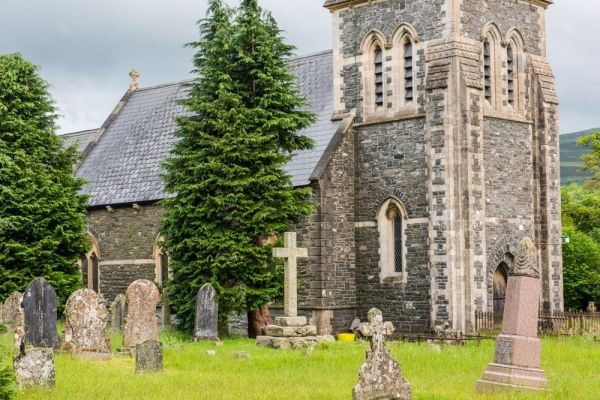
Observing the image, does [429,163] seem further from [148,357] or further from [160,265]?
[148,357]

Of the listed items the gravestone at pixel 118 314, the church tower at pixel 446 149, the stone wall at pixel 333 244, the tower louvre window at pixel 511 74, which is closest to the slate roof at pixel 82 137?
the gravestone at pixel 118 314

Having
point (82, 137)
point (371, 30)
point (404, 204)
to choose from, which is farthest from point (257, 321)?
point (82, 137)

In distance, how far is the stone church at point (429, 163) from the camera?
95.6ft

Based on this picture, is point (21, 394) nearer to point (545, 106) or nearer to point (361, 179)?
point (361, 179)

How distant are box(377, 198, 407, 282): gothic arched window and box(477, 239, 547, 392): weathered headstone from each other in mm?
14039

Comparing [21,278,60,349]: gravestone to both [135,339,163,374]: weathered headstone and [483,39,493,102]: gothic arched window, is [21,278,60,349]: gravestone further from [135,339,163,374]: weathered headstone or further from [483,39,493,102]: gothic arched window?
[483,39,493,102]: gothic arched window

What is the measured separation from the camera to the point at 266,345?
24375 mm

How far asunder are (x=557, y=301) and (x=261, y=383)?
17.4 metres

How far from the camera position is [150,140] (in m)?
39.2

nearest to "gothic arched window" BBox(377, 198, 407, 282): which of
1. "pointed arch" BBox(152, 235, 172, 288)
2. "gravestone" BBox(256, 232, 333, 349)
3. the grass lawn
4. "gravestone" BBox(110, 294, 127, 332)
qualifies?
"gravestone" BBox(256, 232, 333, 349)

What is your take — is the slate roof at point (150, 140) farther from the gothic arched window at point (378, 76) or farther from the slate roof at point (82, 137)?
the slate roof at point (82, 137)

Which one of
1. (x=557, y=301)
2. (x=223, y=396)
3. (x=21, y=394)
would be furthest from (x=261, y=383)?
(x=557, y=301)

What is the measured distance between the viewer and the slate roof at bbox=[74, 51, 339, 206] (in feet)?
106

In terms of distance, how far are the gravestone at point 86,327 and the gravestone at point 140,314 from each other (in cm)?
129
